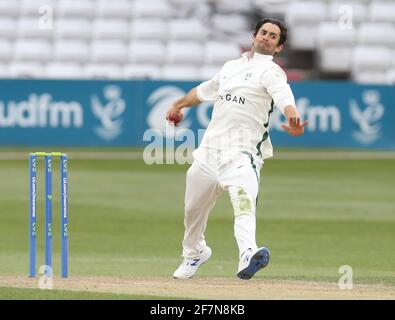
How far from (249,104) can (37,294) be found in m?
2.10

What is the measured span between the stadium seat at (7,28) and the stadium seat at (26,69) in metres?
0.91

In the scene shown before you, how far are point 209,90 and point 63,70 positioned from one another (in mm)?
18085

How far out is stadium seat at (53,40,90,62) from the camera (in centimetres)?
2773

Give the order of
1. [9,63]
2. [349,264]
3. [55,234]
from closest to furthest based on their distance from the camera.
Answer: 1. [349,264]
2. [55,234]
3. [9,63]

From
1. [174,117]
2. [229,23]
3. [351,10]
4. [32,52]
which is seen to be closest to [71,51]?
[32,52]

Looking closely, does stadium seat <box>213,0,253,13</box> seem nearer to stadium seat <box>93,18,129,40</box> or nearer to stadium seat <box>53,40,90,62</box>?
stadium seat <box>93,18,129,40</box>

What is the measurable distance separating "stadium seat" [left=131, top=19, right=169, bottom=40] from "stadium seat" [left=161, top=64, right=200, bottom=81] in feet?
2.87

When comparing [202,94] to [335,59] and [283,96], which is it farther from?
[335,59]

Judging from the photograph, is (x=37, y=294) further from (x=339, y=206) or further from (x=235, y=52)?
(x=235, y=52)

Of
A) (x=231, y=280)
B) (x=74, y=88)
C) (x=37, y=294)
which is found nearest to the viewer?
(x=37, y=294)

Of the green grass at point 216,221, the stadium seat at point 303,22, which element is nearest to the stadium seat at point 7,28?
the stadium seat at point 303,22

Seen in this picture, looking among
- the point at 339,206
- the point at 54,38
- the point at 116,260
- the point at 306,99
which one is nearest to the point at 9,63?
the point at 54,38

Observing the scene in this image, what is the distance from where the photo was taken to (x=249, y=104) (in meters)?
9.11
